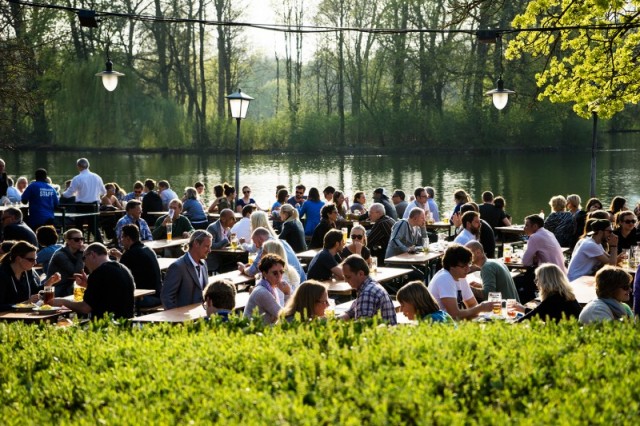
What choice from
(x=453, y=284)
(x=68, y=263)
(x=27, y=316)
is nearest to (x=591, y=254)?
(x=453, y=284)

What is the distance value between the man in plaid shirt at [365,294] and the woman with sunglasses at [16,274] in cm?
335

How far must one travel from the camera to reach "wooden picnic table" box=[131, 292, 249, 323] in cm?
845

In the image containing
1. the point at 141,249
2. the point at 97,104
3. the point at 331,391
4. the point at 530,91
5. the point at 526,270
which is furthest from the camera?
the point at 530,91

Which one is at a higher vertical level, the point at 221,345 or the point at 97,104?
the point at 97,104

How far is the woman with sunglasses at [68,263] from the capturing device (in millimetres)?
10375

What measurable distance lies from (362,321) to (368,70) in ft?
173

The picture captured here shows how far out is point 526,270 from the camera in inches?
472

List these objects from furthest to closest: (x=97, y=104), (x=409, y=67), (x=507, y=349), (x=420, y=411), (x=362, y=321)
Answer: (x=409, y=67), (x=97, y=104), (x=362, y=321), (x=507, y=349), (x=420, y=411)

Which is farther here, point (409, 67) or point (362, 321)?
point (409, 67)

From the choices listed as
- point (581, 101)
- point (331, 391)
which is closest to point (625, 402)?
point (331, 391)

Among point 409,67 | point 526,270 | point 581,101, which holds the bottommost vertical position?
point 526,270

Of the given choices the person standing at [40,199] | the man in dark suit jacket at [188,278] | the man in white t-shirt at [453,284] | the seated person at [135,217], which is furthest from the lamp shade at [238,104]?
the man in white t-shirt at [453,284]

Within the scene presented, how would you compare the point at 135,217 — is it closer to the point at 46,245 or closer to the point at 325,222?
the point at 46,245

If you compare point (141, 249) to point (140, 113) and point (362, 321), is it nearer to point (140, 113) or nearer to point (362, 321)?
point (362, 321)
